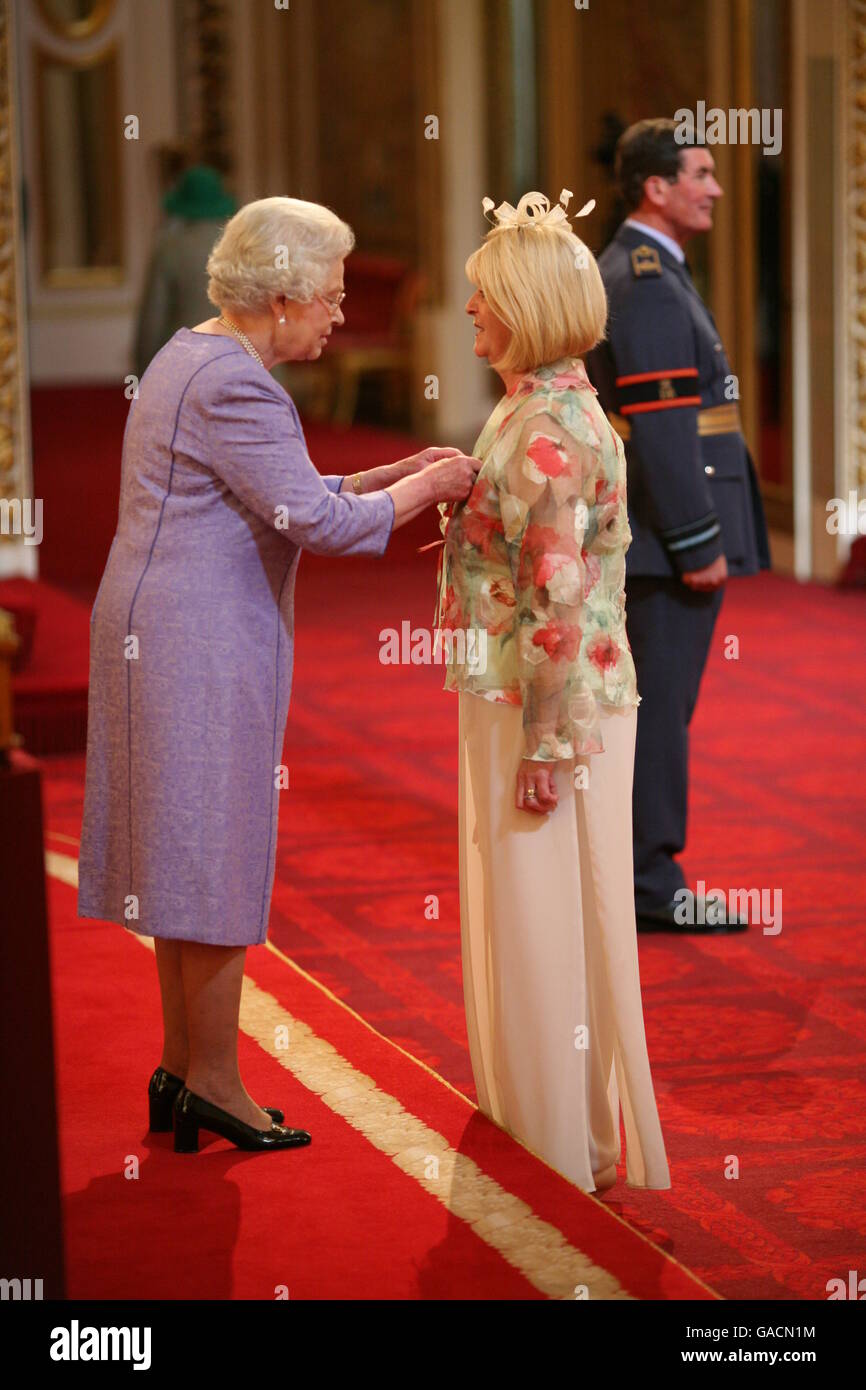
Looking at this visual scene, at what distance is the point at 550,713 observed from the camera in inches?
129

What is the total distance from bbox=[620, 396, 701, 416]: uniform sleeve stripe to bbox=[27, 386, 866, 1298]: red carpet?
1.26m

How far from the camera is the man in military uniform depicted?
183 inches

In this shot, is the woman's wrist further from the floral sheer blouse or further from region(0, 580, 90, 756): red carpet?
region(0, 580, 90, 756): red carpet

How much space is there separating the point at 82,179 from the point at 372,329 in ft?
16.7

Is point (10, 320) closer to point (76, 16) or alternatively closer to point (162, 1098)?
point (162, 1098)

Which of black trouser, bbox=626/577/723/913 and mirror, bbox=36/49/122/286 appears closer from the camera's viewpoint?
black trouser, bbox=626/577/723/913

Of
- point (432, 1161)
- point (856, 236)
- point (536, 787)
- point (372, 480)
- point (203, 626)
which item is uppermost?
point (856, 236)

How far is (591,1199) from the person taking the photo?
3.28 metres

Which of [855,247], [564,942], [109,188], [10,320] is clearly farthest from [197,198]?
[109,188]

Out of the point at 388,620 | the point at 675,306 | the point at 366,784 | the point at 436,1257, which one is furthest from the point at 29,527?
the point at 436,1257

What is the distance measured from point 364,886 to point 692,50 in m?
8.25

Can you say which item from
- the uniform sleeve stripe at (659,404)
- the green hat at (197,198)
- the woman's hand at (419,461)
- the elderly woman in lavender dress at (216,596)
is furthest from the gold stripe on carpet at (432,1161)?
the green hat at (197,198)

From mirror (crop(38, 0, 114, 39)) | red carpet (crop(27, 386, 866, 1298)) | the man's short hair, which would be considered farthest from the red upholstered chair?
the man's short hair

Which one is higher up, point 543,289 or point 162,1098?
point 543,289
